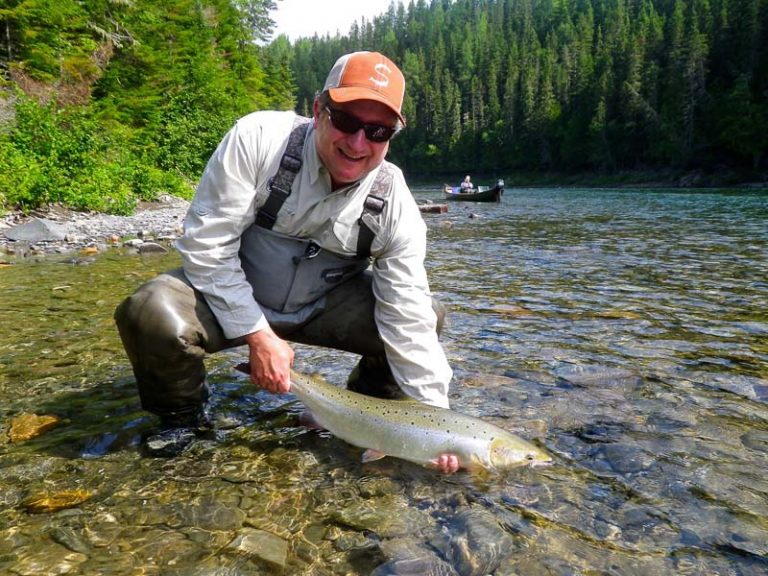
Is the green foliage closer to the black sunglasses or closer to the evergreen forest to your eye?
the evergreen forest

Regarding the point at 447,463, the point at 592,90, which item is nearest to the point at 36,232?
the point at 447,463

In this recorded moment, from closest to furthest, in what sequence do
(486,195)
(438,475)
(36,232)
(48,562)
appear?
(48,562) → (438,475) → (36,232) → (486,195)

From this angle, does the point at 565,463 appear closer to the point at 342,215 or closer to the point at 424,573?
the point at 424,573

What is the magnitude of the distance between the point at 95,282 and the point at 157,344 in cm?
602

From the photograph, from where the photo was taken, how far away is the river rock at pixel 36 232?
39.1 feet

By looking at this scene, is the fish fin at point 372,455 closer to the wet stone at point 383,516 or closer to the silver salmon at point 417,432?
the silver salmon at point 417,432

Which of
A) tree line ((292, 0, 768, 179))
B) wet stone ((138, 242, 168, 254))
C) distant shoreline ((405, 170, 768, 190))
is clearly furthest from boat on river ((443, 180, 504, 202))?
tree line ((292, 0, 768, 179))

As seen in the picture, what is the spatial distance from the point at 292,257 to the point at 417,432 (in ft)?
4.21

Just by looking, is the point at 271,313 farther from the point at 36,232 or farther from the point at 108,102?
the point at 108,102

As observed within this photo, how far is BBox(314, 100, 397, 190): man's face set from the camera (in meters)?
3.08

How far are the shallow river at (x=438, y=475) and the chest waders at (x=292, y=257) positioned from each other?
82 centimetres

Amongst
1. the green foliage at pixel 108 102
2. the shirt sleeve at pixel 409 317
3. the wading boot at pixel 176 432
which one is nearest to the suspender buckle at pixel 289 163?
the shirt sleeve at pixel 409 317

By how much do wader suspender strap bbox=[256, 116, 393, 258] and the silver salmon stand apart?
36.1 inches

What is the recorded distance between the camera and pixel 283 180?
328 centimetres
